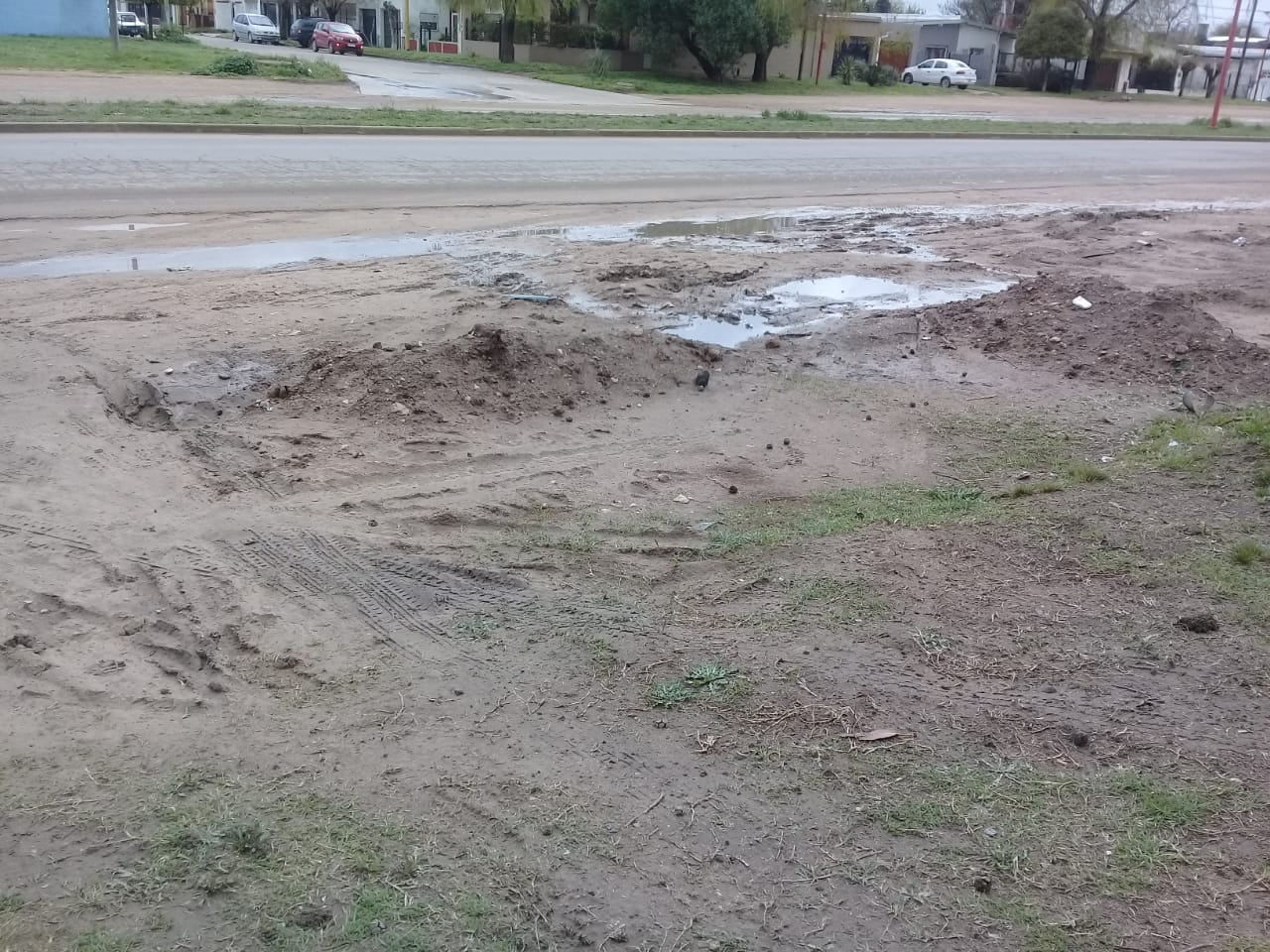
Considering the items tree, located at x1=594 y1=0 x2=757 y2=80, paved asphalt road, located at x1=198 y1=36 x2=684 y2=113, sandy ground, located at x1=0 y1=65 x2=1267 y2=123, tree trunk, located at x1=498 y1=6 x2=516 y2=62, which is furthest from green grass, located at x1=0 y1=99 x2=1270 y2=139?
tree trunk, located at x1=498 y1=6 x2=516 y2=62

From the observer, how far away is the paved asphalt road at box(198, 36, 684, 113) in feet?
104

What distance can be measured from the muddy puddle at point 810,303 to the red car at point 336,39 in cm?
5162

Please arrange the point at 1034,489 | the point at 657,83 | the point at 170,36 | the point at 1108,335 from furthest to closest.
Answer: the point at 170,36 < the point at 657,83 < the point at 1108,335 < the point at 1034,489

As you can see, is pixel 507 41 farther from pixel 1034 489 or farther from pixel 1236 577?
pixel 1236 577

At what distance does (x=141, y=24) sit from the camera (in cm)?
6178

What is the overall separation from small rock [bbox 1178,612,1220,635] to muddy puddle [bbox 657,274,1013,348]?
5.15 meters

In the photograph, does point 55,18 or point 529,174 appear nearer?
point 529,174

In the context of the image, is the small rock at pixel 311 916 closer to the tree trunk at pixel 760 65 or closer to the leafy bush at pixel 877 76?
the tree trunk at pixel 760 65

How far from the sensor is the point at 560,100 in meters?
33.3

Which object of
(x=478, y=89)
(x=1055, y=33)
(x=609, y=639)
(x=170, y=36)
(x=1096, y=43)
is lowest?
(x=609, y=639)

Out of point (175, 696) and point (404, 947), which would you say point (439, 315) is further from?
point (404, 947)

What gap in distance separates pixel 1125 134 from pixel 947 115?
664 centimetres

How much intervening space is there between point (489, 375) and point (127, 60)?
1427 inches

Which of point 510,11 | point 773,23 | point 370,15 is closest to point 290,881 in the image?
point 773,23
